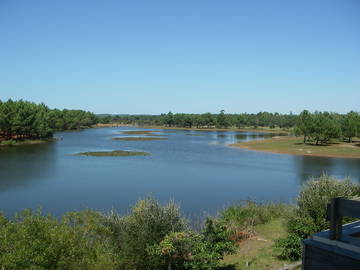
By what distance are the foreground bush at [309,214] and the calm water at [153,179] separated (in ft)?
31.5

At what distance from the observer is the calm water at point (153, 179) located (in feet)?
88.8

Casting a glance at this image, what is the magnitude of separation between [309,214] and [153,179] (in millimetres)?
23223

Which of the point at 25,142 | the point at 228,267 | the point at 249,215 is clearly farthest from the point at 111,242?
the point at 25,142

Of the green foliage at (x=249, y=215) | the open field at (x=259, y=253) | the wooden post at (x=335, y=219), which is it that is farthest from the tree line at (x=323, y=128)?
the wooden post at (x=335, y=219)

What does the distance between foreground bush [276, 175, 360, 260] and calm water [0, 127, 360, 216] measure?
31.5 ft

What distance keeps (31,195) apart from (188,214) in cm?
1472

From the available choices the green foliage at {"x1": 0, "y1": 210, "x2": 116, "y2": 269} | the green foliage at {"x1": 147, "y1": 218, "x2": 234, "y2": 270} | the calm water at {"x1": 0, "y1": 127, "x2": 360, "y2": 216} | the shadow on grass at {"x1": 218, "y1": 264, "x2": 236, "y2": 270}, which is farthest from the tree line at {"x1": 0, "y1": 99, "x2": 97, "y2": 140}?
the shadow on grass at {"x1": 218, "y1": 264, "x2": 236, "y2": 270}

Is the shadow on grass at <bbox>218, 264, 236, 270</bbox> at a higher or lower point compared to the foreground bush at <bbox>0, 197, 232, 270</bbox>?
lower

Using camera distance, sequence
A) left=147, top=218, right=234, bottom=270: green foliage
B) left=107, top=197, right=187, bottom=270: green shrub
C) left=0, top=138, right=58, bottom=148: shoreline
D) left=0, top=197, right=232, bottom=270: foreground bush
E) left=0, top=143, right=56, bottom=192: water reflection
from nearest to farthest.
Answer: left=0, top=197, right=232, bottom=270: foreground bush, left=147, top=218, right=234, bottom=270: green foliage, left=107, top=197, right=187, bottom=270: green shrub, left=0, top=143, right=56, bottom=192: water reflection, left=0, top=138, right=58, bottom=148: shoreline

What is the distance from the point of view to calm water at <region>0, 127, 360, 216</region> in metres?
27.1

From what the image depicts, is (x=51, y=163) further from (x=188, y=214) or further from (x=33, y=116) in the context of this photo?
(x=33, y=116)

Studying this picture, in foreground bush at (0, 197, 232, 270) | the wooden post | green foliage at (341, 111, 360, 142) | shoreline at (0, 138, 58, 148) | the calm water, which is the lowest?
the calm water

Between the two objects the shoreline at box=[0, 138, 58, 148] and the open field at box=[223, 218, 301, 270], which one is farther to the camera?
the shoreline at box=[0, 138, 58, 148]

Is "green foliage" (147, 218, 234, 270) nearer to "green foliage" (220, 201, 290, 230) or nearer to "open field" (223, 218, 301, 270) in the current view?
"open field" (223, 218, 301, 270)
